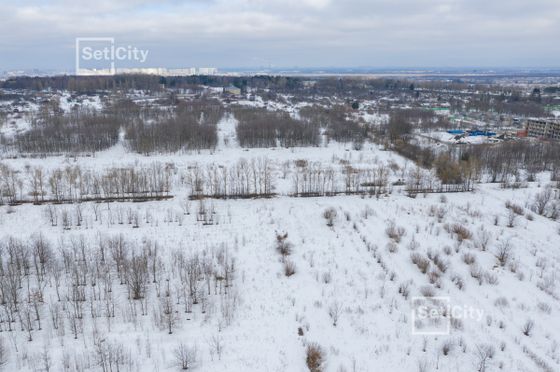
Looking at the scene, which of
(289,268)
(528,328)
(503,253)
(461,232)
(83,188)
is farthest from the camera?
(83,188)

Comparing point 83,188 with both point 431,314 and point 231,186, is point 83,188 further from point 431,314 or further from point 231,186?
point 431,314

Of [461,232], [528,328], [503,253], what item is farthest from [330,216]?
[528,328]

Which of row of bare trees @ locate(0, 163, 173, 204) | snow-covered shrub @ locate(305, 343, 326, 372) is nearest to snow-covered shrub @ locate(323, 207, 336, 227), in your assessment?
snow-covered shrub @ locate(305, 343, 326, 372)

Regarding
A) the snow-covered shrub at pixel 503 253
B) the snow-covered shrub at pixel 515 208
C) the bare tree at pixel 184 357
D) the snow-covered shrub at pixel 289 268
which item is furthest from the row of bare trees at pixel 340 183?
the bare tree at pixel 184 357

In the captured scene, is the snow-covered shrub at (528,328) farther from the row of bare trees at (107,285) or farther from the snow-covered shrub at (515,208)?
the snow-covered shrub at (515,208)

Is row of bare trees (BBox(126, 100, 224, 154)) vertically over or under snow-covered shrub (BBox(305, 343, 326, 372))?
over

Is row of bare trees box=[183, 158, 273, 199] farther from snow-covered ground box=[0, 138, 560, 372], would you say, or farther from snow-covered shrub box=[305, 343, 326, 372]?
snow-covered shrub box=[305, 343, 326, 372]
